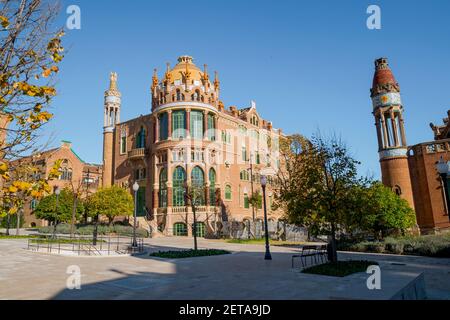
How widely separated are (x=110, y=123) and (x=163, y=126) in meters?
15.7

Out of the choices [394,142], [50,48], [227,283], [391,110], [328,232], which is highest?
[391,110]

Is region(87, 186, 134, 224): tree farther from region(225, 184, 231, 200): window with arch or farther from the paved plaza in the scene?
the paved plaza

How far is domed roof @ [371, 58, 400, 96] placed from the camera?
119 ft

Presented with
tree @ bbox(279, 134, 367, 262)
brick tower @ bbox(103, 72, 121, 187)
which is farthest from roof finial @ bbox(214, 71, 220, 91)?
tree @ bbox(279, 134, 367, 262)

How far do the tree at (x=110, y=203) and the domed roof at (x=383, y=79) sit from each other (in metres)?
33.0

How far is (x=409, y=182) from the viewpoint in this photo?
111ft

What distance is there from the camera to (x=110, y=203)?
3988 cm

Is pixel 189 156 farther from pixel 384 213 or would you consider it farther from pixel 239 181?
pixel 384 213

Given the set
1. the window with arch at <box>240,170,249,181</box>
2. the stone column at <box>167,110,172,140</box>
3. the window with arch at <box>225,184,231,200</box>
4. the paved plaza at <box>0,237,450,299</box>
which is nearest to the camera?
the paved plaza at <box>0,237,450,299</box>

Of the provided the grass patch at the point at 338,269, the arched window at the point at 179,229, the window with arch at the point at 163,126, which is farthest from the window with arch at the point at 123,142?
the grass patch at the point at 338,269

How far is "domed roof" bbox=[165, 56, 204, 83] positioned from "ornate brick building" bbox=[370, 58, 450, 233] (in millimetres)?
23290

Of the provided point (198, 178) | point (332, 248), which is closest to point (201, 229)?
point (198, 178)
